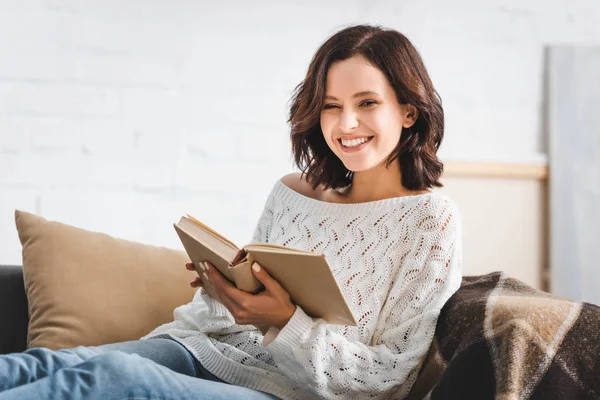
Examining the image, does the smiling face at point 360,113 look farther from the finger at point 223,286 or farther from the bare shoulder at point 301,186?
the finger at point 223,286

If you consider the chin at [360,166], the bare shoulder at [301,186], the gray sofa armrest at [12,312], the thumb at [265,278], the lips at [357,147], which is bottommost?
the gray sofa armrest at [12,312]

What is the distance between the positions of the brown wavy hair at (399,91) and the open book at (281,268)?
0.43 m

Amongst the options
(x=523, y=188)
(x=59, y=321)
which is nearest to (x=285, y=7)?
(x=523, y=188)

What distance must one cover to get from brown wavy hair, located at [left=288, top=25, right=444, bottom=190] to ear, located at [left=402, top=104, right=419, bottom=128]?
0.04 ft

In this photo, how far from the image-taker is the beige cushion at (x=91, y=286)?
72.9 inches

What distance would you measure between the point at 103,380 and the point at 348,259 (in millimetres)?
628

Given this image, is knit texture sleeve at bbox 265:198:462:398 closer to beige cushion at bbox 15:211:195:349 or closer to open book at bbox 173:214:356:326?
open book at bbox 173:214:356:326

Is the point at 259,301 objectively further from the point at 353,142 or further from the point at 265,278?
the point at 353,142

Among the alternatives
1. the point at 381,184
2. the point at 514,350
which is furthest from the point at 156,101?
the point at 514,350

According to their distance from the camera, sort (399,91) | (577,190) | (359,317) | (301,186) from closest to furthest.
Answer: (359,317)
(399,91)
(301,186)
(577,190)

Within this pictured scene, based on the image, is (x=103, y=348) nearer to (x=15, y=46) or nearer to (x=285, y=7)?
(x=15, y=46)

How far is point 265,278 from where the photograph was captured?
1.33 metres

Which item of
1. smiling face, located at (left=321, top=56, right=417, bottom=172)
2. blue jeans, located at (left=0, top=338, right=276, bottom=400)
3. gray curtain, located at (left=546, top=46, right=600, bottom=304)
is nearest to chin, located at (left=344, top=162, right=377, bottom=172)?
smiling face, located at (left=321, top=56, right=417, bottom=172)

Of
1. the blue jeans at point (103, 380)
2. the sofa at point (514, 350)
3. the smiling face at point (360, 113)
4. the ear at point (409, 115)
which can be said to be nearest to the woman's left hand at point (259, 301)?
the blue jeans at point (103, 380)
